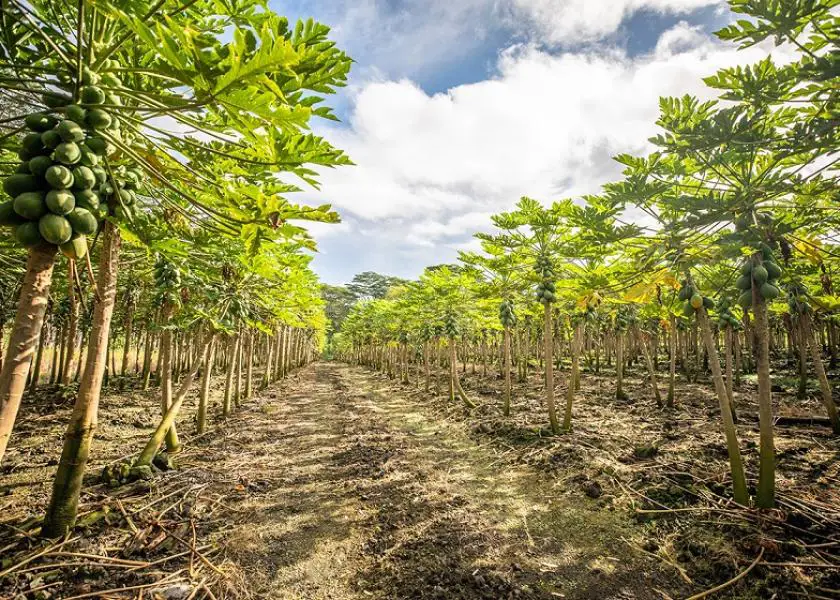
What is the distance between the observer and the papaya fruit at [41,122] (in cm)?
298

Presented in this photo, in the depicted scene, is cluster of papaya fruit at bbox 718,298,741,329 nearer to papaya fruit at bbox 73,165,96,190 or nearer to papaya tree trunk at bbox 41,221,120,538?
papaya fruit at bbox 73,165,96,190

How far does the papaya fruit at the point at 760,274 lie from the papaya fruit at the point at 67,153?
8.49m

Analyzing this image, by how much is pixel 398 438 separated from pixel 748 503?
27.3ft

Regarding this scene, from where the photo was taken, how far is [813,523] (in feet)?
16.5

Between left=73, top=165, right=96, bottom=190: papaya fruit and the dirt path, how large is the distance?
15.2 ft

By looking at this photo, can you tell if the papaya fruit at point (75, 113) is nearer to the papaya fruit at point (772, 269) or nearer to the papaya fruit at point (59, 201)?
the papaya fruit at point (59, 201)

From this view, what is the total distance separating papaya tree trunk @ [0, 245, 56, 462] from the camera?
280 cm

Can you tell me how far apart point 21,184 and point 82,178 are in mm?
368

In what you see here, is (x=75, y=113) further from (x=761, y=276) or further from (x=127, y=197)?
(x=761, y=276)

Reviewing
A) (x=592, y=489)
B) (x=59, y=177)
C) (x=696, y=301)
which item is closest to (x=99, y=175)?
(x=59, y=177)

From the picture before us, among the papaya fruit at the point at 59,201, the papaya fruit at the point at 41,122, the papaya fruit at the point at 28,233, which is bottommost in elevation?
the papaya fruit at the point at 28,233

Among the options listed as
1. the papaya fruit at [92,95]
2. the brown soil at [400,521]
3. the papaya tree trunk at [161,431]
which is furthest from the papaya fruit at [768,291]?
the papaya tree trunk at [161,431]

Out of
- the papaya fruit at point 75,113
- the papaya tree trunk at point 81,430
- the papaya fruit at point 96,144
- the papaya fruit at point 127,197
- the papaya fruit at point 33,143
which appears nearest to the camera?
the papaya fruit at point 33,143

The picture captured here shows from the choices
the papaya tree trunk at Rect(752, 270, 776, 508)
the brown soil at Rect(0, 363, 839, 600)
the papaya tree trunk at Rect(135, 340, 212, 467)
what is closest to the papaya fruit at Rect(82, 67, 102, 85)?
the brown soil at Rect(0, 363, 839, 600)
